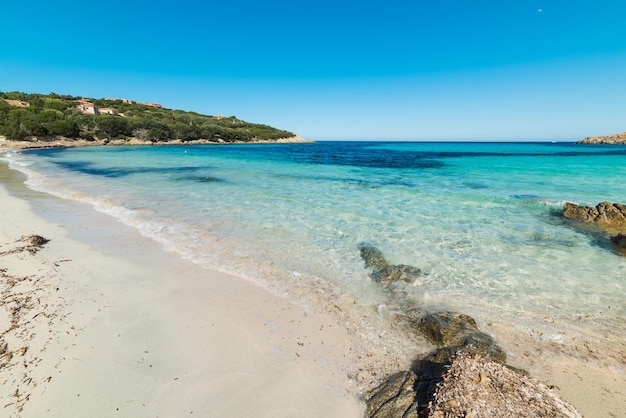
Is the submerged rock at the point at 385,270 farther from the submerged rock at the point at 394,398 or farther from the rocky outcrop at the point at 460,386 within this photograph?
the submerged rock at the point at 394,398

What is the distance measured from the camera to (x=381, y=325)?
14.1 feet

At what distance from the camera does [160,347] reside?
3.62 metres

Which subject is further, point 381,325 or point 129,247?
point 129,247

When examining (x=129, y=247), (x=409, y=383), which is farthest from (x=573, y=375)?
(x=129, y=247)

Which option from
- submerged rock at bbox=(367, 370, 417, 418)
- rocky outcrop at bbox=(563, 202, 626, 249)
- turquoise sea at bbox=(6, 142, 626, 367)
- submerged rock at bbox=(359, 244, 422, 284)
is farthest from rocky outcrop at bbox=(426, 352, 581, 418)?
rocky outcrop at bbox=(563, 202, 626, 249)

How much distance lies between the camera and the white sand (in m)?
2.87

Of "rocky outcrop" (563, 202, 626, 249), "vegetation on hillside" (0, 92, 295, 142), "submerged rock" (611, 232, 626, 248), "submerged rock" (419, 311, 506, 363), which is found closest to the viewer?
"submerged rock" (419, 311, 506, 363)

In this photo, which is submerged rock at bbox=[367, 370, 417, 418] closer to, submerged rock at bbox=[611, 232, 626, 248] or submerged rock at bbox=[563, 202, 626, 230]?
submerged rock at bbox=[611, 232, 626, 248]

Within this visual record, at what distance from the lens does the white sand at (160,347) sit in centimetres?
287

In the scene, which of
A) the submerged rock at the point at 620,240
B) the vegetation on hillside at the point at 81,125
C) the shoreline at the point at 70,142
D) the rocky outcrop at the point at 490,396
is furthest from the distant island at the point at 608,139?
the rocky outcrop at the point at 490,396

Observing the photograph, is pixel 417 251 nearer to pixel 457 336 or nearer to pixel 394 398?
pixel 457 336

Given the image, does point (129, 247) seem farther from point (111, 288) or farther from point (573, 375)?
point (573, 375)

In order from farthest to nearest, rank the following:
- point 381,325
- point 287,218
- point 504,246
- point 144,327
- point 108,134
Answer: point 108,134, point 287,218, point 504,246, point 381,325, point 144,327

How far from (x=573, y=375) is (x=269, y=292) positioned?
4.35m
